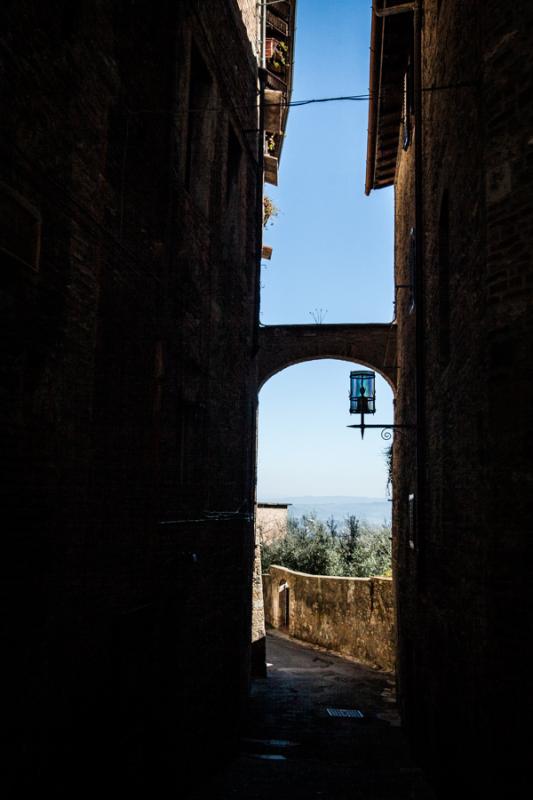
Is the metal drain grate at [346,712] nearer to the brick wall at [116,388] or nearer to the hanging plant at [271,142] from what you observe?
the brick wall at [116,388]

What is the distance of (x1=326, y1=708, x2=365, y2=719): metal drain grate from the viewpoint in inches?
490

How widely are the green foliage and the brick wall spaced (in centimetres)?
1619

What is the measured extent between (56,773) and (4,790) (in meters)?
0.65

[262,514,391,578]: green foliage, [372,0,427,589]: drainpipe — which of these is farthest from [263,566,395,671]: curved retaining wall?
[372,0,427,589]: drainpipe

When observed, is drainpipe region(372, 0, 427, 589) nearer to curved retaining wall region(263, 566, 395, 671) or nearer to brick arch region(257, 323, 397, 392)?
brick arch region(257, 323, 397, 392)

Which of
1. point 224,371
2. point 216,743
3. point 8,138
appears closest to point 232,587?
point 216,743

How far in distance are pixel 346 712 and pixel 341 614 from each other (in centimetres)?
702

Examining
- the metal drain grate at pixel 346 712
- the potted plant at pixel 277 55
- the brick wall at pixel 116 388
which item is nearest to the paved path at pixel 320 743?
the metal drain grate at pixel 346 712

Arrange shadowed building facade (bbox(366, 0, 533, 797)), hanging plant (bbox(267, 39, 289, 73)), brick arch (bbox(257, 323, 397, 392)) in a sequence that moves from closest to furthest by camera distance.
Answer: shadowed building facade (bbox(366, 0, 533, 797))
hanging plant (bbox(267, 39, 289, 73))
brick arch (bbox(257, 323, 397, 392))

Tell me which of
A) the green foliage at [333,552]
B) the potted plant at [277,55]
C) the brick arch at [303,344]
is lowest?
the green foliage at [333,552]

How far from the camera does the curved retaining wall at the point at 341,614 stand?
17.6m

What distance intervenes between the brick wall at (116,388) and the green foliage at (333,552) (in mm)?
16190

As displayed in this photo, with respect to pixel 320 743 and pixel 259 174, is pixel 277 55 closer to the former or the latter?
pixel 259 174

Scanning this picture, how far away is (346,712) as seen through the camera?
12.7 meters
